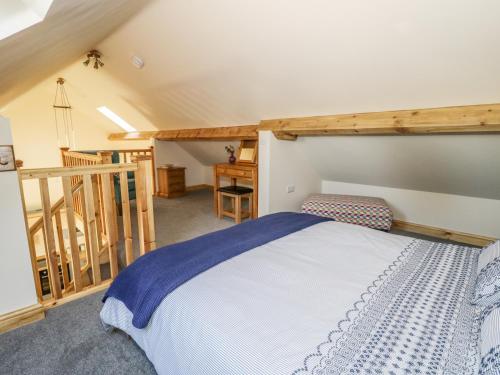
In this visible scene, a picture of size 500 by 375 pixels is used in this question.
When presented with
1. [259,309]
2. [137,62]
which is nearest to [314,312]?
[259,309]

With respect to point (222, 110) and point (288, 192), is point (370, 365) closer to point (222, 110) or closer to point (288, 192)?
point (288, 192)

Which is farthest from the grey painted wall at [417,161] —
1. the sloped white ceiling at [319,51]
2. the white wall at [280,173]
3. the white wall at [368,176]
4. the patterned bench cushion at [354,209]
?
the sloped white ceiling at [319,51]

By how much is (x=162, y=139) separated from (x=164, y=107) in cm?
133

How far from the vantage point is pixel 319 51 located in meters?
2.08

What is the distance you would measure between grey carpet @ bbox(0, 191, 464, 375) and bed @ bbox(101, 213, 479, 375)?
0.51 feet

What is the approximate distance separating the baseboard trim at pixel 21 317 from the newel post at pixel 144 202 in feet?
2.60

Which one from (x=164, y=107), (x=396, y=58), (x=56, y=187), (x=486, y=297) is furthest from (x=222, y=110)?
(x=56, y=187)

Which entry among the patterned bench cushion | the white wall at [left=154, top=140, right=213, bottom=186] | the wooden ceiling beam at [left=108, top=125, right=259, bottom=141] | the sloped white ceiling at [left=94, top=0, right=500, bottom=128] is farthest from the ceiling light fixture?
the patterned bench cushion

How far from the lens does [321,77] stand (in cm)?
233

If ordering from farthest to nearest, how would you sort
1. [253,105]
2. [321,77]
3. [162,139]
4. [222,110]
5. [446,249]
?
1. [162,139]
2. [222,110]
3. [253,105]
4. [321,77]
5. [446,249]

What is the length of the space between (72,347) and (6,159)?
46.8 inches

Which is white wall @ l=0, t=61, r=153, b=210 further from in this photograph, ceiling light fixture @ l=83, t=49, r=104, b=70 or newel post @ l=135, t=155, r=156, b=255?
newel post @ l=135, t=155, r=156, b=255

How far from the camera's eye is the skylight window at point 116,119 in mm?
5762

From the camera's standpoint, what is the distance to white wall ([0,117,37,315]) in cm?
160
